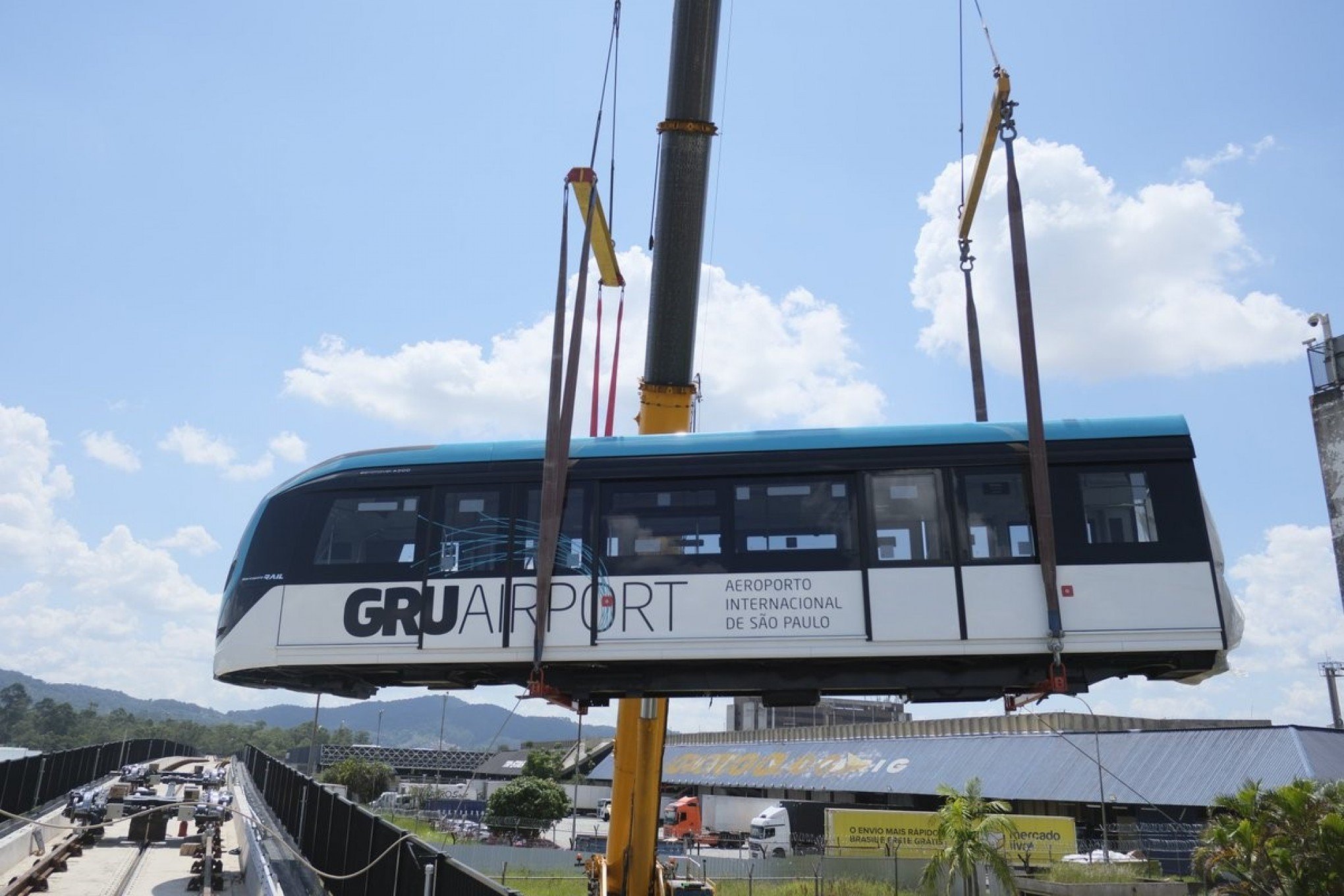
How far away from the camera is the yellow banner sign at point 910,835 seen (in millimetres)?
30828

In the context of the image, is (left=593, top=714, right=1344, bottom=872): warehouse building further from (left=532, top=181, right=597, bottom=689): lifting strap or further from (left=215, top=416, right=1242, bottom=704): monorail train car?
(left=532, top=181, right=597, bottom=689): lifting strap

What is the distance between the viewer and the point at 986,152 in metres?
13.9

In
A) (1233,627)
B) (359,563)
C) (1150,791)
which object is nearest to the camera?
(1233,627)

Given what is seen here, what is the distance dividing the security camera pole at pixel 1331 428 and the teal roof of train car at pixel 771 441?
14.4m

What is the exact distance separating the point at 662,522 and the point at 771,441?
142 centimetres

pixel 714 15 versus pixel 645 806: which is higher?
pixel 714 15

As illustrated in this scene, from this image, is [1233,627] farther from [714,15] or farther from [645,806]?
[714,15]

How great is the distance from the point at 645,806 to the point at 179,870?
44.5 ft

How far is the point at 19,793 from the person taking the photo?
24203 millimetres

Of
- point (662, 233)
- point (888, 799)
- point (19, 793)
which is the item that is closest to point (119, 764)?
point (19, 793)

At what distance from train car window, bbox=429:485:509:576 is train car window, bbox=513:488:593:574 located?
17 centimetres

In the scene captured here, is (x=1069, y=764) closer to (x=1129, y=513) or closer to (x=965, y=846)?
(x=965, y=846)

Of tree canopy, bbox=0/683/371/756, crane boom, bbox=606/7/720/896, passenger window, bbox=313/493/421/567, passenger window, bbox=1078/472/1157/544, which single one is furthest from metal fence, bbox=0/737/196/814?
tree canopy, bbox=0/683/371/756

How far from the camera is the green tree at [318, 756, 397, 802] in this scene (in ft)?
199
